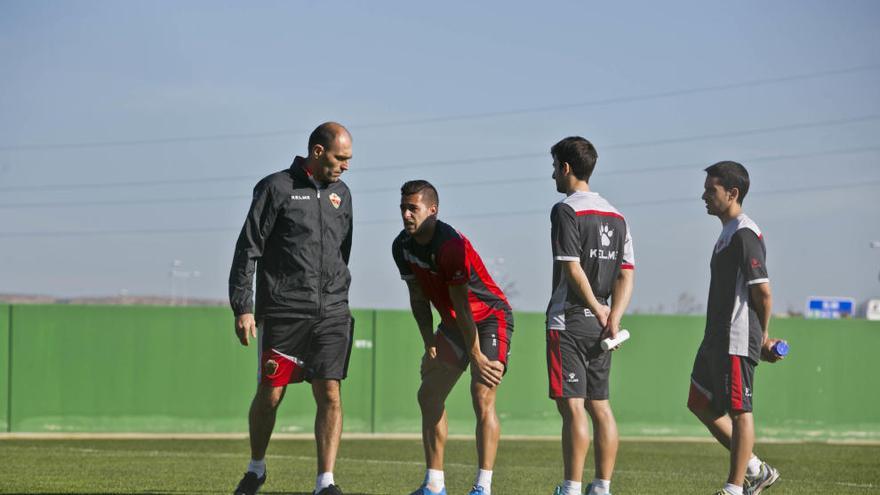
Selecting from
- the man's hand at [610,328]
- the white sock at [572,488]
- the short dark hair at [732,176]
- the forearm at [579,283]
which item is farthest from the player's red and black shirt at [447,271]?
the short dark hair at [732,176]

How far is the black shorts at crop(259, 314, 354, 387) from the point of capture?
7.63 meters

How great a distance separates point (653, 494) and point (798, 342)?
1230 cm

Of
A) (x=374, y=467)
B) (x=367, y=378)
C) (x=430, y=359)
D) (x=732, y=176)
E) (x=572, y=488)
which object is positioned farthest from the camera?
(x=367, y=378)

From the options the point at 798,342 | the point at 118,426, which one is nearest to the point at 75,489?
the point at 118,426

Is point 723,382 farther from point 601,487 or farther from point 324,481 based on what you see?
point 324,481

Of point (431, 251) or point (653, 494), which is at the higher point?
point (431, 251)

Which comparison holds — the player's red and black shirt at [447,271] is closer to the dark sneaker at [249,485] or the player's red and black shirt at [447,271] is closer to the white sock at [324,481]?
the white sock at [324,481]

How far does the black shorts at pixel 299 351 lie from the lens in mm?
7633

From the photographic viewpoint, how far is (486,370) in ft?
24.3

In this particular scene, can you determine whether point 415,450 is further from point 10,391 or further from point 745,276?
point 745,276

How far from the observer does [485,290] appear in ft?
25.3

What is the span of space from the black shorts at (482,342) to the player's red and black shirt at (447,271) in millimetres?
31

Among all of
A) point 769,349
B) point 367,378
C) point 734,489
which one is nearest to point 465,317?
point 734,489

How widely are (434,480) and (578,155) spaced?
213 cm
